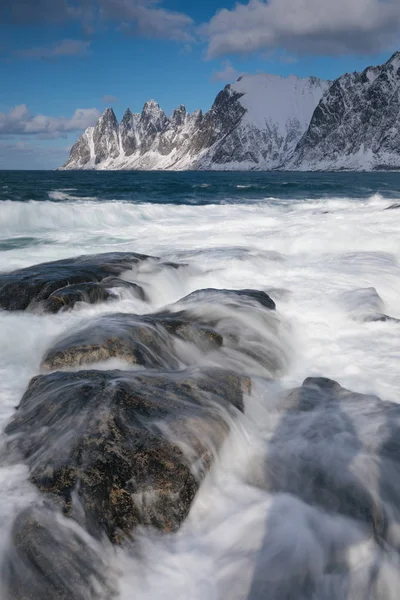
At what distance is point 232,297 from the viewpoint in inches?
261

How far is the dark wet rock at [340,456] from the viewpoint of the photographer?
9.73ft

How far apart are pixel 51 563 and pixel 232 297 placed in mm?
4727

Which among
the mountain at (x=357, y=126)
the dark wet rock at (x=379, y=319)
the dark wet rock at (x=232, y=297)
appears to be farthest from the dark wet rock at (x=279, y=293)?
the mountain at (x=357, y=126)

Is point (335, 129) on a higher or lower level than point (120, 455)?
higher

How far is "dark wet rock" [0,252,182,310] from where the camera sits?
6.78 meters

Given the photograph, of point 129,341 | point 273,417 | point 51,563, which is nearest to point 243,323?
point 129,341

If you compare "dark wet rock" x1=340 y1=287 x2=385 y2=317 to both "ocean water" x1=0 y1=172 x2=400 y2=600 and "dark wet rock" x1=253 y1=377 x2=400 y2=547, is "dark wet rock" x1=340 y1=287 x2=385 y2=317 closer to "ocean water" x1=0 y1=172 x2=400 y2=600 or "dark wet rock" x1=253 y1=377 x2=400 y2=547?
"ocean water" x1=0 y1=172 x2=400 y2=600

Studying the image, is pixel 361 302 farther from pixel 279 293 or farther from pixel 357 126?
pixel 357 126

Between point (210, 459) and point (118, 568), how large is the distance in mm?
924

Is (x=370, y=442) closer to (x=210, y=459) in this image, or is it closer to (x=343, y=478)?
(x=343, y=478)

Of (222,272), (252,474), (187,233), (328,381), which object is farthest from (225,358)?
(187,233)

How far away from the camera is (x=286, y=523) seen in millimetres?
2834

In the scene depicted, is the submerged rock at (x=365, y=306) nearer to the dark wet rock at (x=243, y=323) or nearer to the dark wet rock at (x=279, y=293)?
the dark wet rock at (x=279, y=293)

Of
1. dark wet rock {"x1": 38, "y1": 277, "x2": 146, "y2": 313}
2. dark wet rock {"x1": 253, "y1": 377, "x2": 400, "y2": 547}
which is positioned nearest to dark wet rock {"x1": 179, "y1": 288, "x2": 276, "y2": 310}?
dark wet rock {"x1": 38, "y1": 277, "x2": 146, "y2": 313}
